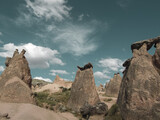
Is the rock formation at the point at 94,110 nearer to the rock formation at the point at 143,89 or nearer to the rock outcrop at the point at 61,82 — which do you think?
the rock formation at the point at 143,89

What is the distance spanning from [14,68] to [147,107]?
1067 centimetres

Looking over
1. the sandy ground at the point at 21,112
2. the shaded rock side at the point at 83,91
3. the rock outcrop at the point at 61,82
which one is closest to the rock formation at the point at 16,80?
the sandy ground at the point at 21,112

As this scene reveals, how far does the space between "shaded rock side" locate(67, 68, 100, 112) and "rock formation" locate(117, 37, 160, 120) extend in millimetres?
6355

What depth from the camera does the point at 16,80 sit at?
11117 millimetres

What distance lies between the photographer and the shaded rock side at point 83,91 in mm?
15180

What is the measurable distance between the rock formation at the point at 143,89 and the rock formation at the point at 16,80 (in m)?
7.06

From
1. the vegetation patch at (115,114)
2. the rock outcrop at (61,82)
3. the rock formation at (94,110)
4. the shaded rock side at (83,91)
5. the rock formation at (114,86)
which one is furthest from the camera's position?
the rock outcrop at (61,82)

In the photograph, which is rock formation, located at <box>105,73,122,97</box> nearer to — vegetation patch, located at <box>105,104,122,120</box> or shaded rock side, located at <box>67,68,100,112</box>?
shaded rock side, located at <box>67,68,100,112</box>

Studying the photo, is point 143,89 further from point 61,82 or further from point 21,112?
point 61,82

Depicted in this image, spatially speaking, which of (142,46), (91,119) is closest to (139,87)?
(142,46)

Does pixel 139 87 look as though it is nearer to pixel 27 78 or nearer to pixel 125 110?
pixel 125 110

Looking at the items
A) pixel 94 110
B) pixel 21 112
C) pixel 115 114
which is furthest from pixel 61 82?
pixel 21 112

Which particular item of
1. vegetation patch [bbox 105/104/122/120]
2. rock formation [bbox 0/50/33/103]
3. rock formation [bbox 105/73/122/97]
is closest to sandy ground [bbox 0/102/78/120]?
rock formation [bbox 0/50/33/103]

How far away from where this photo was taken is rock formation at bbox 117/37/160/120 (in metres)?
7.46
